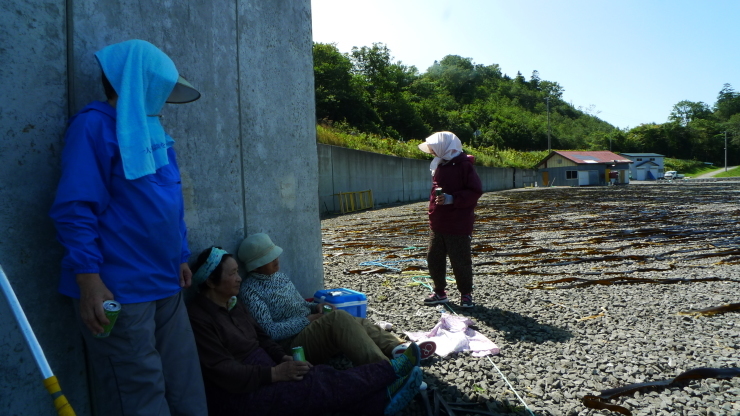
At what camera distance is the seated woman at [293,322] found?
10.6 ft

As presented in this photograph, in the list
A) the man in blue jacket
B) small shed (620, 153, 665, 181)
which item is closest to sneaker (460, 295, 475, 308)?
the man in blue jacket

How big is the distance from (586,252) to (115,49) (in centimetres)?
811

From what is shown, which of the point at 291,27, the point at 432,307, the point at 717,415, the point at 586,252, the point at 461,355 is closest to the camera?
the point at 717,415

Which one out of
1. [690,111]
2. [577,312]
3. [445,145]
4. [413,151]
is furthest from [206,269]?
[690,111]

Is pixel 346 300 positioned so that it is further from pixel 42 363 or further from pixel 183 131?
pixel 42 363

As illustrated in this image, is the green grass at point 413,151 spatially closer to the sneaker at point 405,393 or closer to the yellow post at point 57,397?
the sneaker at point 405,393

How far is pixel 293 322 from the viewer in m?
3.43

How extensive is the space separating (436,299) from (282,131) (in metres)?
2.48

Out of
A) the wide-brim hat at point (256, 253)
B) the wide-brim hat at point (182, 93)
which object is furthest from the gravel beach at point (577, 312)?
the wide-brim hat at point (182, 93)

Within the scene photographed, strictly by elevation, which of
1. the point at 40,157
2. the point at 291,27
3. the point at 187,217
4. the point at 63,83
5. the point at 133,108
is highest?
the point at 291,27

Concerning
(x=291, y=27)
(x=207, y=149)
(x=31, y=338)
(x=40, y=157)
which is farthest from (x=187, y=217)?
(x=291, y=27)

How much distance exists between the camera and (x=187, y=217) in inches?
121

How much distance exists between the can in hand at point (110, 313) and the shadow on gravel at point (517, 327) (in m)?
3.08

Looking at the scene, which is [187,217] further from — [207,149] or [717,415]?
[717,415]
